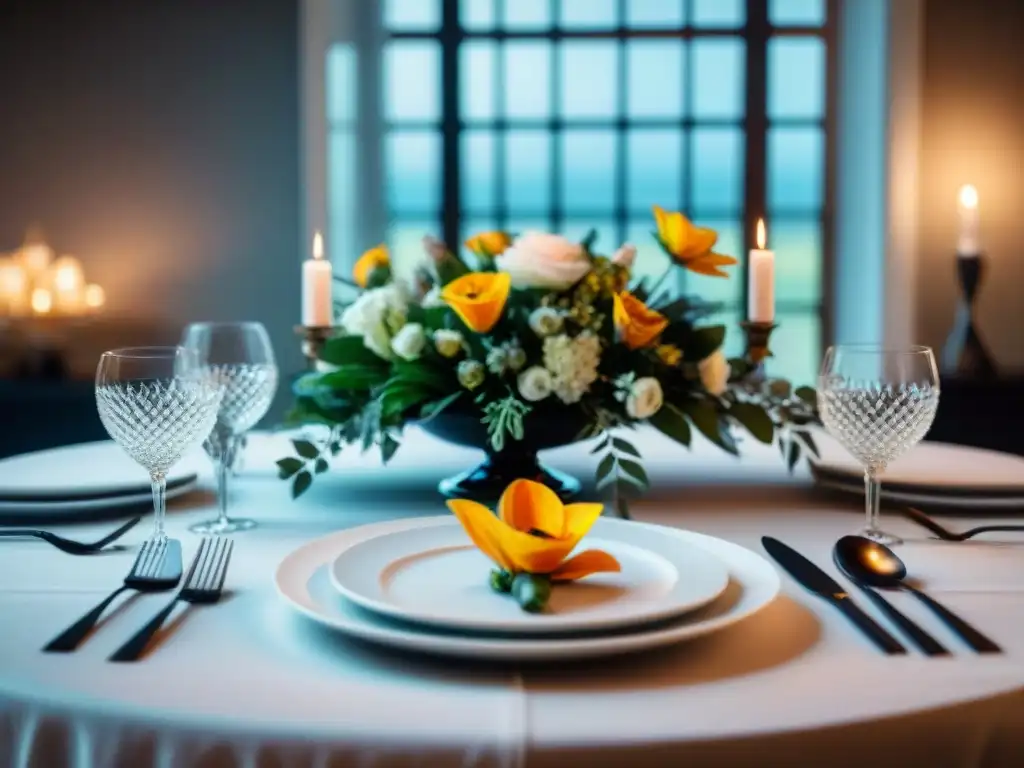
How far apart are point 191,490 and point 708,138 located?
3229mm

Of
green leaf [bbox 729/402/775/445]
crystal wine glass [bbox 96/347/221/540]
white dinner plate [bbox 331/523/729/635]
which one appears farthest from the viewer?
green leaf [bbox 729/402/775/445]

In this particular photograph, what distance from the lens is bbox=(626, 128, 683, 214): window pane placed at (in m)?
4.16

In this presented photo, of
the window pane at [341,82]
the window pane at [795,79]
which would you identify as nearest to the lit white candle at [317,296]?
the window pane at [341,82]

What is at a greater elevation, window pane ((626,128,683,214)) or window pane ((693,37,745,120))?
window pane ((693,37,745,120))

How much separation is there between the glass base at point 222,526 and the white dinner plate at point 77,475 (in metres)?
0.12

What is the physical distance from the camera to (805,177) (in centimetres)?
414

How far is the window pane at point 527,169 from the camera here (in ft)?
13.7

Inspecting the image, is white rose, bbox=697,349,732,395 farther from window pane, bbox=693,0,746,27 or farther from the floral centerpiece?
window pane, bbox=693,0,746,27

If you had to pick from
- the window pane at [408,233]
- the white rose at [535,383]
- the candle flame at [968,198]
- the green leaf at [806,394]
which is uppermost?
the candle flame at [968,198]

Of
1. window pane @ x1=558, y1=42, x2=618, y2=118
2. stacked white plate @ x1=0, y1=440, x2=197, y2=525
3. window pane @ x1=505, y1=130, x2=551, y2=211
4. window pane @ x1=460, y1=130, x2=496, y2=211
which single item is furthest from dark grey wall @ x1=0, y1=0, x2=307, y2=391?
stacked white plate @ x1=0, y1=440, x2=197, y2=525

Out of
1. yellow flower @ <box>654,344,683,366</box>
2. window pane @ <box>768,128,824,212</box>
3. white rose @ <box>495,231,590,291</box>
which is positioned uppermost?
window pane @ <box>768,128,824,212</box>

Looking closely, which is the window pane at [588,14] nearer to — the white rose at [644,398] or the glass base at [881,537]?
the white rose at [644,398]

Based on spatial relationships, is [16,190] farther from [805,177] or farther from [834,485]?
[834,485]

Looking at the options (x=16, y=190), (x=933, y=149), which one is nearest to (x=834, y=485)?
(x=933, y=149)
